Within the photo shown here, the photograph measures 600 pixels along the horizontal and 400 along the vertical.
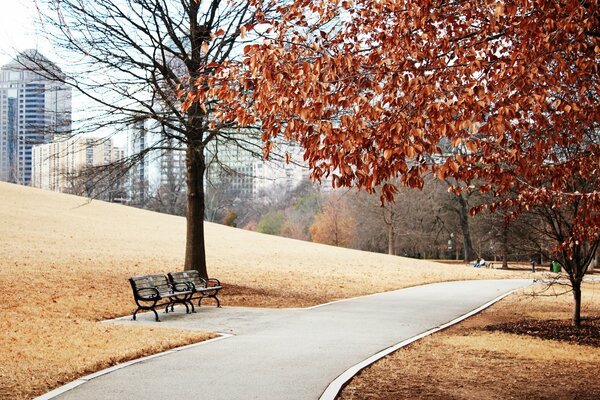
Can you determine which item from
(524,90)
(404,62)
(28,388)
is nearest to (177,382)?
(28,388)

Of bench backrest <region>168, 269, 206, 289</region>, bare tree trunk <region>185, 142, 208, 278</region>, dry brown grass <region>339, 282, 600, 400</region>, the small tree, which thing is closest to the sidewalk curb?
dry brown grass <region>339, 282, 600, 400</region>

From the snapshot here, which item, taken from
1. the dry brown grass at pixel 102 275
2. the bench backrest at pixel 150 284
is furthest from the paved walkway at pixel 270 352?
the dry brown grass at pixel 102 275

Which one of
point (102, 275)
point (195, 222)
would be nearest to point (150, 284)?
point (195, 222)

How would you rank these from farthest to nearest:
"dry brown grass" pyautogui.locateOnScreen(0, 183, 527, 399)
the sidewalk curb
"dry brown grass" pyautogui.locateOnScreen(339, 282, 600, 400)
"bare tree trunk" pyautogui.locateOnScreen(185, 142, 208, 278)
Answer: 1. "bare tree trunk" pyautogui.locateOnScreen(185, 142, 208, 278)
2. "dry brown grass" pyautogui.locateOnScreen(0, 183, 527, 399)
3. "dry brown grass" pyautogui.locateOnScreen(339, 282, 600, 400)
4. the sidewalk curb

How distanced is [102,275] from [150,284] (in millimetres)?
7253

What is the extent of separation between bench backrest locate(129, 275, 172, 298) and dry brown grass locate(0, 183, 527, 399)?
879 mm

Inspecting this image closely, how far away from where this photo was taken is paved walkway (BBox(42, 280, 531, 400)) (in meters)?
7.23

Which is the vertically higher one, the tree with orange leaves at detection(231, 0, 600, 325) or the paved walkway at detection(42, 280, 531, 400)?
the tree with orange leaves at detection(231, 0, 600, 325)

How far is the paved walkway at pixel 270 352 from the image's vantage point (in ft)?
23.7

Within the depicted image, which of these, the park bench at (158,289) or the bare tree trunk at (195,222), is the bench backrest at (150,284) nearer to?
the park bench at (158,289)

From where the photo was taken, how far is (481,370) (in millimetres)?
9008

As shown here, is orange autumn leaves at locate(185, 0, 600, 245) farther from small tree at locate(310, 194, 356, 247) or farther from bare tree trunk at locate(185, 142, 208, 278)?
small tree at locate(310, 194, 356, 247)

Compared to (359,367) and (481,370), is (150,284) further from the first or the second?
(481,370)

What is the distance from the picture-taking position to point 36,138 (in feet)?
61.4
